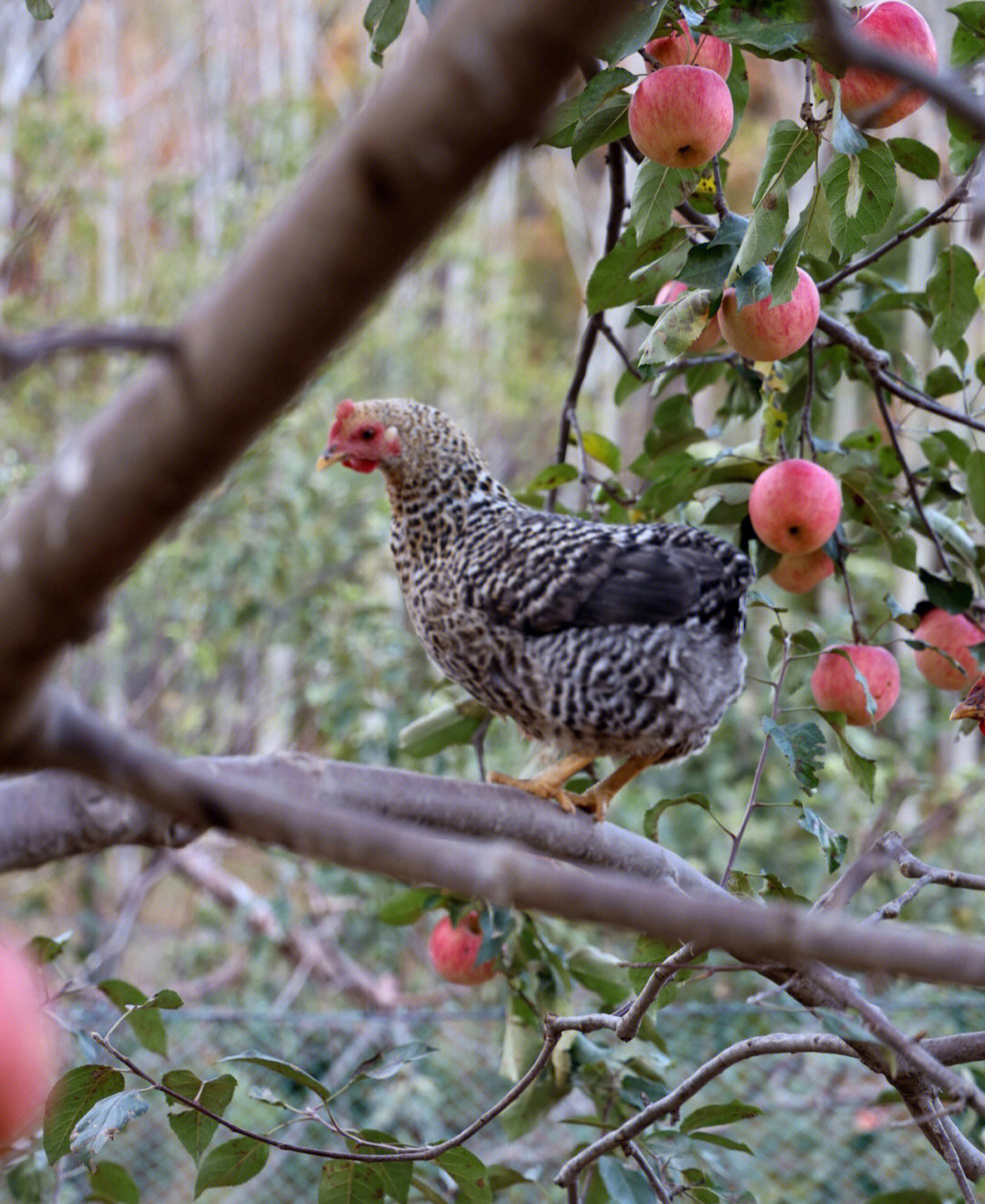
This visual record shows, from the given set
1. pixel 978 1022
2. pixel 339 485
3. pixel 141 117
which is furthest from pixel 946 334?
pixel 141 117

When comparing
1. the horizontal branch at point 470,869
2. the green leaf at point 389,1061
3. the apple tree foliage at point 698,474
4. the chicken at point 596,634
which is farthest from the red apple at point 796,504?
the horizontal branch at point 470,869

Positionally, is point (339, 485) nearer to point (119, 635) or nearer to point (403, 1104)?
point (119, 635)

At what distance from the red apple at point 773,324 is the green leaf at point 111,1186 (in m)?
1.00

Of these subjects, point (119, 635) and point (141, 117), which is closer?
point (119, 635)

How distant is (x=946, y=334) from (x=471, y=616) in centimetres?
66

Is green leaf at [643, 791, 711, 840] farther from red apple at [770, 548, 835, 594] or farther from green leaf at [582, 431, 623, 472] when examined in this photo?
green leaf at [582, 431, 623, 472]

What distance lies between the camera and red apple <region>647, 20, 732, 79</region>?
1.16 metres

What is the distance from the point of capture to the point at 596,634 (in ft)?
A: 4.96

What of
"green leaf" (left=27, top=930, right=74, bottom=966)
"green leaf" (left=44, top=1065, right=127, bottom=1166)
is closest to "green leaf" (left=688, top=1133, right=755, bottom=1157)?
"green leaf" (left=44, top=1065, right=127, bottom=1166)

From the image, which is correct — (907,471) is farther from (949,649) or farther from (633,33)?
(633,33)

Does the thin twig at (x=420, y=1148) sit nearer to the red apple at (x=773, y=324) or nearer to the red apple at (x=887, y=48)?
the red apple at (x=773, y=324)

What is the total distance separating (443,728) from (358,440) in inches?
18.6

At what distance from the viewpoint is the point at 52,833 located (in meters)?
0.73

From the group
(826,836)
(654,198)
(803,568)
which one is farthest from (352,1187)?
(654,198)
